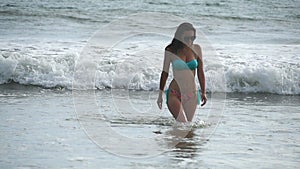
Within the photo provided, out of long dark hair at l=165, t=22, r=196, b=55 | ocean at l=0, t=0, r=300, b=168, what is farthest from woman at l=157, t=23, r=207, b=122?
ocean at l=0, t=0, r=300, b=168

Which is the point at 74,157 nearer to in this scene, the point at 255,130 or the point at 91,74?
the point at 255,130

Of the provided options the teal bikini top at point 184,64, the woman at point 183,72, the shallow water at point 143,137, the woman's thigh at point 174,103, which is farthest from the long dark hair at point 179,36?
the shallow water at point 143,137

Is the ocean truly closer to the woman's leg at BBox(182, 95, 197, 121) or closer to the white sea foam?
the white sea foam

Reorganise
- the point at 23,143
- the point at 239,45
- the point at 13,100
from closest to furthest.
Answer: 1. the point at 23,143
2. the point at 13,100
3. the point at 239,45

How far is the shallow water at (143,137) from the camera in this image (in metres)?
6.19

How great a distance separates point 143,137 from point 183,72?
2.96 feet

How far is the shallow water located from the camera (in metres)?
6.19

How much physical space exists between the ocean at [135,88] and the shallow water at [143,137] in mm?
13

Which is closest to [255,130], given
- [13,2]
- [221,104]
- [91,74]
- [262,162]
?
[262,162]

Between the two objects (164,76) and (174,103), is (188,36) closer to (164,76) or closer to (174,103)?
(164,76)

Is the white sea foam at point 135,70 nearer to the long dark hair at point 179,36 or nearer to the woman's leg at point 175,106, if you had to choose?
the woman's leg at point 175,106

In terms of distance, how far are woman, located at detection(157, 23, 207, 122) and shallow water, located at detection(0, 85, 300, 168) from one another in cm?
32

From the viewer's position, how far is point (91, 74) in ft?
41.6

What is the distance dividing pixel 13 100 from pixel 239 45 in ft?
25.4
